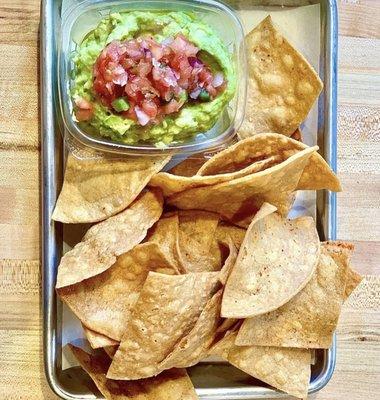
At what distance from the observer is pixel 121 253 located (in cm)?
178

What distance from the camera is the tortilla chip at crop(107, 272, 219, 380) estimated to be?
A: 5.79 ft

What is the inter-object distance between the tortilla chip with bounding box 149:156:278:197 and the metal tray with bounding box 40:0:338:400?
0.24m

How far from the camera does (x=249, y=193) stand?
6.05 feet

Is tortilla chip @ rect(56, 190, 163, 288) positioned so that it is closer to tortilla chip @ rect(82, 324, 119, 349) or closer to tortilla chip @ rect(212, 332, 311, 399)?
tortilla chip @ rect(82, 324, 119, 349)

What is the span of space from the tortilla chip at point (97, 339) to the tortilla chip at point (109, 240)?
13 centimetres

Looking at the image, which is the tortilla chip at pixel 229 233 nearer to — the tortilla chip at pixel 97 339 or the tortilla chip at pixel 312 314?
the tortilla chip at pixel 312 314

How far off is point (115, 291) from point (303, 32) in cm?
81

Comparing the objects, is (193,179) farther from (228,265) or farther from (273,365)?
(273,365)

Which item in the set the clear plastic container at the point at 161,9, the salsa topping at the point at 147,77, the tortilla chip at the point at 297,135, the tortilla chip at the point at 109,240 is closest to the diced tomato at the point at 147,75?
the salsa topping at the point at 147,77

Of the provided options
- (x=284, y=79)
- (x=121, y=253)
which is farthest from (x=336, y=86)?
(x=121, y=253)

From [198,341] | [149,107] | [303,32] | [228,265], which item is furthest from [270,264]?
[303,32]

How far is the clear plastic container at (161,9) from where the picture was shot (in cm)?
180

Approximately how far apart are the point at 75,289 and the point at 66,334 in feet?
0.59

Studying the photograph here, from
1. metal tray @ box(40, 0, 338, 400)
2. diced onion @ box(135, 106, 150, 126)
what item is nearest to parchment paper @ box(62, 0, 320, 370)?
metal tray @ box(40, 0, 338, 400)
